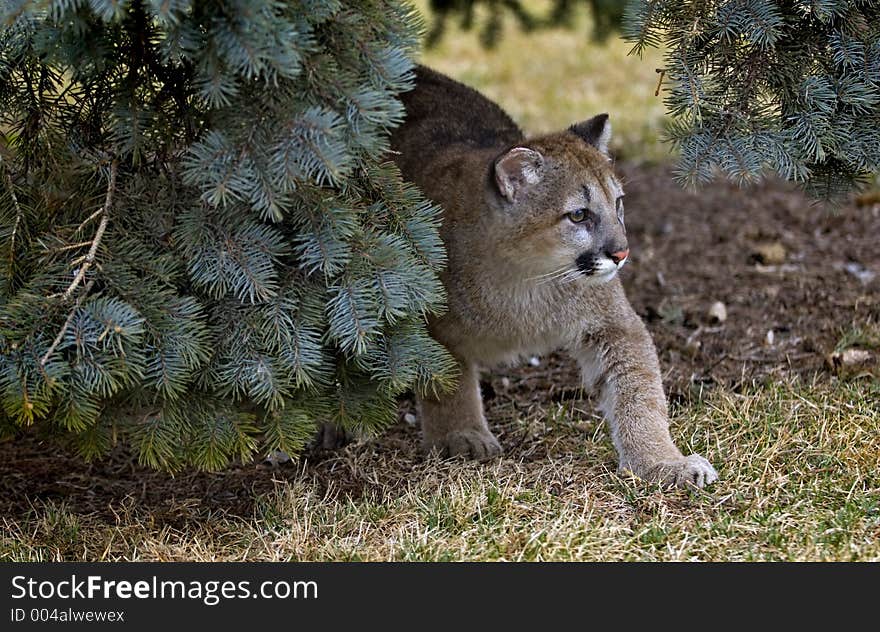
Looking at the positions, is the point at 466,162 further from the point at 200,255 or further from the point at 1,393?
the point at 1,393

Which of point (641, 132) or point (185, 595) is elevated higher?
point (185, 595)

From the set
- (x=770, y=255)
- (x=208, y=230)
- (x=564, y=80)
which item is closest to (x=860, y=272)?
(x=770, y=255)

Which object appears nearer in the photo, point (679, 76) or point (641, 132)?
point (679, 76)

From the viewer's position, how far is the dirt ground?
15.1 feet

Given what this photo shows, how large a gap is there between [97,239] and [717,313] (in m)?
3.61

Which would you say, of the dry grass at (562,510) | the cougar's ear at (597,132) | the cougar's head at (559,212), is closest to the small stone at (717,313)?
the dry grass at (562,510)

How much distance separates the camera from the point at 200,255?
367 centimetres

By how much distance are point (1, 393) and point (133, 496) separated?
1.16 metres

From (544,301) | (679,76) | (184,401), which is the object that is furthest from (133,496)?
(679,76)

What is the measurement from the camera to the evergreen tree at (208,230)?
342cm

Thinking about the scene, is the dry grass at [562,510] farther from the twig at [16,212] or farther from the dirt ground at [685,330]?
the twig at [16,212]

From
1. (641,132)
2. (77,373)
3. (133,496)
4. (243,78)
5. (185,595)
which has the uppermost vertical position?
(243,78)

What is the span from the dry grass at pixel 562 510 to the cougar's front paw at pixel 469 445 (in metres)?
0.10

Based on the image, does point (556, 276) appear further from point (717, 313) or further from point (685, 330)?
point (717, 313)
